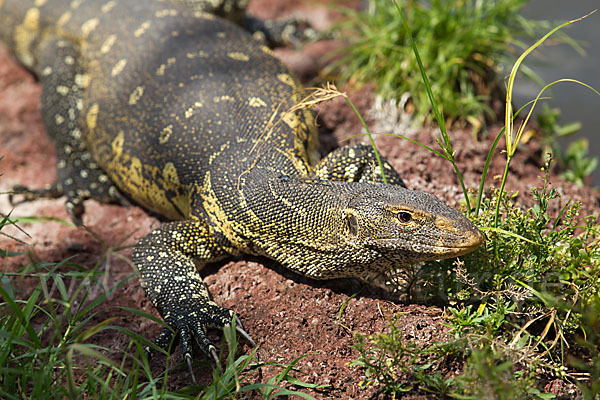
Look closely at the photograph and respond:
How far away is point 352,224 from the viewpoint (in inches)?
139

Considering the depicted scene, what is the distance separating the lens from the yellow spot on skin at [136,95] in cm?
489

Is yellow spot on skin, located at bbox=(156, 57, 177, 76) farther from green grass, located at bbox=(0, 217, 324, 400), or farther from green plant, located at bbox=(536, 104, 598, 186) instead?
green plant, located at bbox=(536, 104, 598, 186)

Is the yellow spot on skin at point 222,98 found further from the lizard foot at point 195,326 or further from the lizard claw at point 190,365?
the lizard claw at point 190,365

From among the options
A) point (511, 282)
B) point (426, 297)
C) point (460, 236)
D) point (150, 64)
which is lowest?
point (426, 297)

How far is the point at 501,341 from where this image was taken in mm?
3262

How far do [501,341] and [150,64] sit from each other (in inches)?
150

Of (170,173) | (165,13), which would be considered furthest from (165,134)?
(165,13)

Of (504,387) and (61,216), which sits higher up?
(504,387)

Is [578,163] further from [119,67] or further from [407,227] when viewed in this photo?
[119,67]

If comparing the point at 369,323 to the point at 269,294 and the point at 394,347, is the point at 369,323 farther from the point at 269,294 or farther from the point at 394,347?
the point at 269,294

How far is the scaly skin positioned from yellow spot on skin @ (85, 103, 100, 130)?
0.4 inches

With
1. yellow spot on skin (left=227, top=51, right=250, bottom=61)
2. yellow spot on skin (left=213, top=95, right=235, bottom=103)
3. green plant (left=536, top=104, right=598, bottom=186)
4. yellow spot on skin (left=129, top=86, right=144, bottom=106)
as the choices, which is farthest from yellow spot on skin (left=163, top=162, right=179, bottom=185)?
green plant (left=536, top=104, right=598, bottom=186)

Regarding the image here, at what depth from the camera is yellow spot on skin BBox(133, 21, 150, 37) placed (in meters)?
5.30

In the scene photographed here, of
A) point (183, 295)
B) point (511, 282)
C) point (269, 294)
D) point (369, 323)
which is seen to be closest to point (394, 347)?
point (369, 323)
